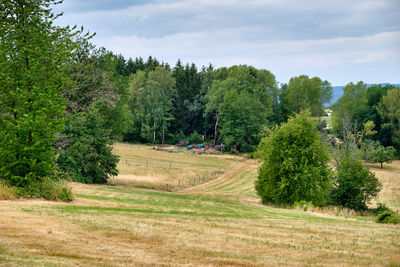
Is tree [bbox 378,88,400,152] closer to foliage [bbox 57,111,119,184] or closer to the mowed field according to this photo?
foliage [bbox 57,111,119,184]

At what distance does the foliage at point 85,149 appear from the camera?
121 feet

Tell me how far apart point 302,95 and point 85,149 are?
3160 inches

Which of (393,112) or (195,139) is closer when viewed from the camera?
(393,112)

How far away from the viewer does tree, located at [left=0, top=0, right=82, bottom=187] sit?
58.9ft

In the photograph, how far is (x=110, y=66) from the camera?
45062mm

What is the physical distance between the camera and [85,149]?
3784 cm

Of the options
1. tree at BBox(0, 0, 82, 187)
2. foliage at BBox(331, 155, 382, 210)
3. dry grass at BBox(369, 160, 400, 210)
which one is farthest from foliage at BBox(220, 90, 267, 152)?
tree at BBox(0, 0, 82, 187)

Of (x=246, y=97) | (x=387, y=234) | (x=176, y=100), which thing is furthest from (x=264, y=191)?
(x=176, y=100)

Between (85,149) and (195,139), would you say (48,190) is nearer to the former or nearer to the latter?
(85,149)

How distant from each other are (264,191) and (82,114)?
19.6 meters

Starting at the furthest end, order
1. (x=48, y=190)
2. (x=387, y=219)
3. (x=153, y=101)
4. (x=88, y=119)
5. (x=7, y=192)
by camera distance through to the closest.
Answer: (x=153, y=101)
(x=88, y=119)
(x=387, y=219)
(x=48, y=190)
(x=7, y=192)

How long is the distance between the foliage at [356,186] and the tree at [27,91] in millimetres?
25576

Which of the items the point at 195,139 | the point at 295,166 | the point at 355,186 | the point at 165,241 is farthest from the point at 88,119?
the point at 195,139

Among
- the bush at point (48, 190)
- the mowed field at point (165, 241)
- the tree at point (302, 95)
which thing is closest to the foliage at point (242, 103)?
the tree at point (302, 95)
